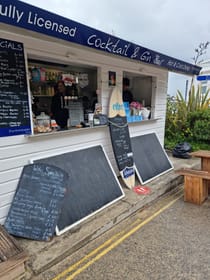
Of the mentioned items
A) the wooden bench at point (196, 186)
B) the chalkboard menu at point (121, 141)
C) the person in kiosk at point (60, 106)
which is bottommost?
the wooden bench at point (196, 186)

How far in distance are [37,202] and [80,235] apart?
637mm

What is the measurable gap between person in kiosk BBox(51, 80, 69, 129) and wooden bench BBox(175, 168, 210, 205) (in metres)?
2.35

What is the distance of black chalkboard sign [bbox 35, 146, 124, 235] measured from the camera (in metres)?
2.67

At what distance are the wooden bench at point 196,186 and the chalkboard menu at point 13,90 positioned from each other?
273cm

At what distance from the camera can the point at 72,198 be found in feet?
9.11

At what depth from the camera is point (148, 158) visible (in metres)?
4.46

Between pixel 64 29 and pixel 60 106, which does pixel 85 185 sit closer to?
pixel 60 106

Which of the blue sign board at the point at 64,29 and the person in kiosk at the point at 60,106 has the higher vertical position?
the blue sign board at the point at 64,29

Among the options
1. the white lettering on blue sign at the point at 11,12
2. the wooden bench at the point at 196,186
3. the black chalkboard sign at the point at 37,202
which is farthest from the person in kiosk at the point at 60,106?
the wooden bench at the point at 196,186

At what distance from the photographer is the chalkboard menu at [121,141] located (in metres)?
3.77

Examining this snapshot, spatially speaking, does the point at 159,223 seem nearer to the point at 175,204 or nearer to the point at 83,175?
the point at 175,204

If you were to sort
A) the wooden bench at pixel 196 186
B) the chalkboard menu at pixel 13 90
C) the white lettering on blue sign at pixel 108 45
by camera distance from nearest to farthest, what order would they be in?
1. the chalkboard menu at pixel 13 90
2. the white lettering on blue sign at pixel 108 45
3. the wooden bench at pixel 196 186

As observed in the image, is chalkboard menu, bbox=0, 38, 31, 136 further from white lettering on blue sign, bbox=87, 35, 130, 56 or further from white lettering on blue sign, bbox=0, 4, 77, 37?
white lettering on blue sign, bbox=87, 35, 130, 56

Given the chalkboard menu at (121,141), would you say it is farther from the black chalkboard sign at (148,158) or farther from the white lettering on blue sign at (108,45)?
the white lettering on blue sign at (108,45)
